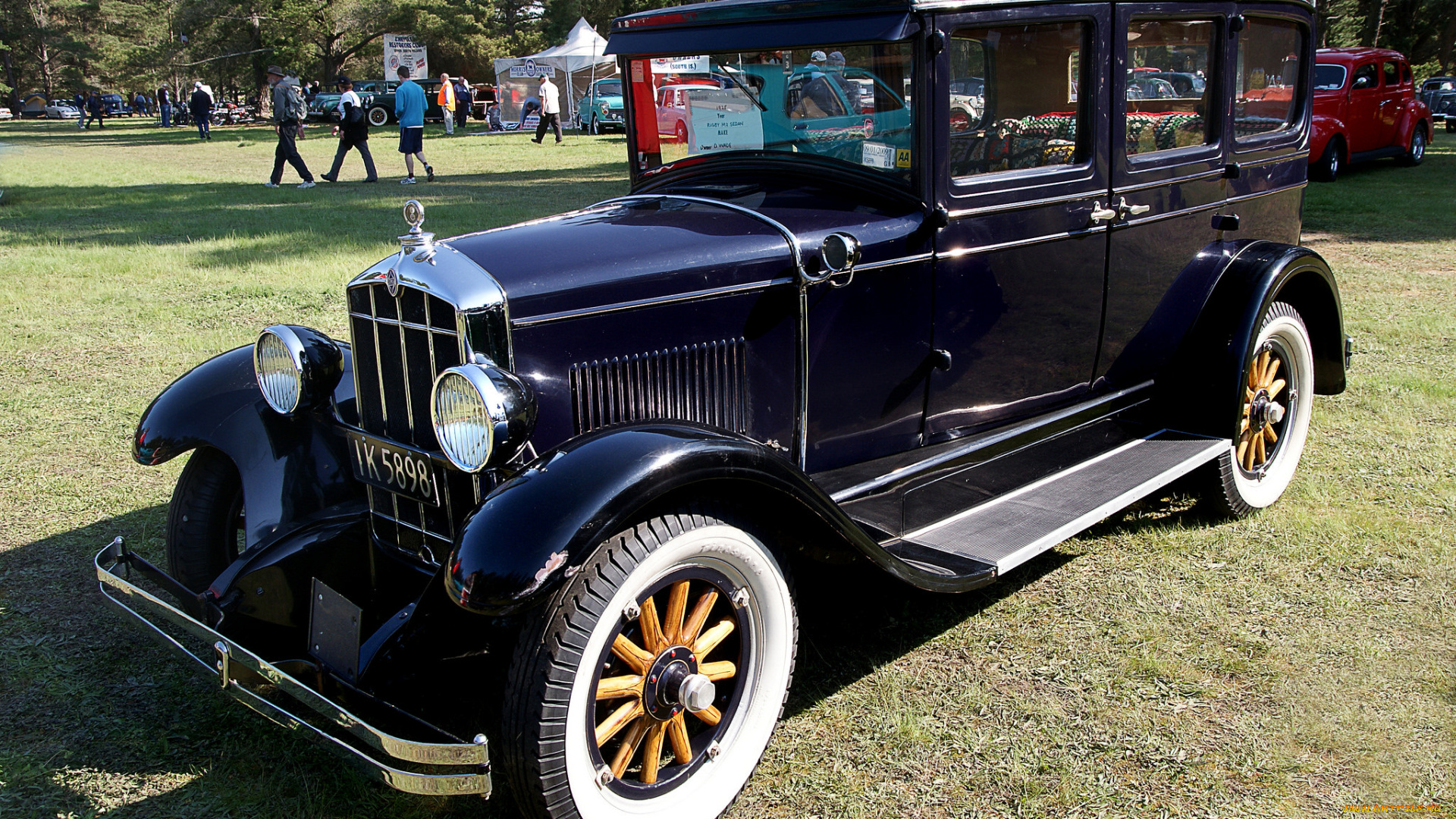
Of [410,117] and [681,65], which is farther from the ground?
[410,117]

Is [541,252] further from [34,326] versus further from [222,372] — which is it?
[34,326]

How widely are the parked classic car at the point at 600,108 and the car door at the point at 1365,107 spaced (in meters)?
16.9

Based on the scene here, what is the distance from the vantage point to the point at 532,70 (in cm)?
2872

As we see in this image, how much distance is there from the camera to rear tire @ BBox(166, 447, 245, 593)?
3078mm

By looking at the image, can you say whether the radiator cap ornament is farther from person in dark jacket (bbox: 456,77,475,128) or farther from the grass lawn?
person in dark jacket (bbox: 456,77,475,128)

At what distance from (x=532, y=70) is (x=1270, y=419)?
90.8 feet

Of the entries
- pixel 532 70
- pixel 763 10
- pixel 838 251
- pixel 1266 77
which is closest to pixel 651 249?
pixel 838 251

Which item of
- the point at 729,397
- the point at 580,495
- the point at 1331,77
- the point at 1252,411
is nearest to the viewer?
the point at 580,495

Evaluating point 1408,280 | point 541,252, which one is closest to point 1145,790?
point 541,252

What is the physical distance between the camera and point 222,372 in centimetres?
316

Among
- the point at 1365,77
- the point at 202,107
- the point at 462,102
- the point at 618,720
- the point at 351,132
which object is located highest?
the point at 462,102

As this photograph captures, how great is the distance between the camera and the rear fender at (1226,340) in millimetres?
3660

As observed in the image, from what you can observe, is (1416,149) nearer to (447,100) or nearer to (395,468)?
(395,468)

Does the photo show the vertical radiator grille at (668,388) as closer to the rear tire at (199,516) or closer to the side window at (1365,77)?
Result: the rear tire at (199,516)
